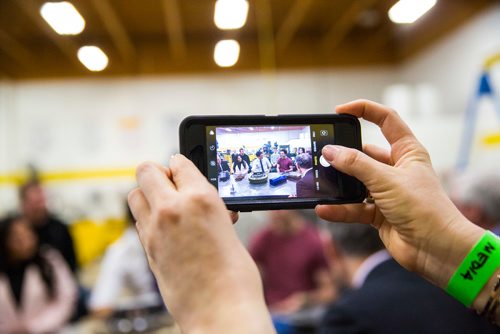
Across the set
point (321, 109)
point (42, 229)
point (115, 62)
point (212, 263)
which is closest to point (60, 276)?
point (42, 229)

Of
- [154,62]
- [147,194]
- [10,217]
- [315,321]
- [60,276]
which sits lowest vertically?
[315,321]

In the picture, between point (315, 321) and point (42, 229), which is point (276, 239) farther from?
point (42, 229)

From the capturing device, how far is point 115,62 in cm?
514

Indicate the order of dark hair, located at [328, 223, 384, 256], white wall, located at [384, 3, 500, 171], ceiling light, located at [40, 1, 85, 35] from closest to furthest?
dark hair, located at [328, 223, 384, 256], ceiling light, located at [40, 1, 85, 35], white wall, located at [384, 3, 500, 171]

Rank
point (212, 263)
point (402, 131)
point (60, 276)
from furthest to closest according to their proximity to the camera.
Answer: point (60, 276), point (402, 131), point (212, 263)

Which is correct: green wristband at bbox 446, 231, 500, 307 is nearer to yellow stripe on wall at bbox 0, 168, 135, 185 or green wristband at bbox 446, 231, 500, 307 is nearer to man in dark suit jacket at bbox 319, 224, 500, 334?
man in dark suit jacket at bbox 319, 224, 500, 334

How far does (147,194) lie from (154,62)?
4.89m

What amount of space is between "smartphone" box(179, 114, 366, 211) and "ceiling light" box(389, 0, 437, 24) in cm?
332

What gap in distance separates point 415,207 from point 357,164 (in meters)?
0.11

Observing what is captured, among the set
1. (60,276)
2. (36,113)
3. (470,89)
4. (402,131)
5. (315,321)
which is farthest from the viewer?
(36,113)

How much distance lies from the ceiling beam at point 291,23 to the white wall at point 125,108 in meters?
0.33

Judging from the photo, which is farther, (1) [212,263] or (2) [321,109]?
(2) [321,109]

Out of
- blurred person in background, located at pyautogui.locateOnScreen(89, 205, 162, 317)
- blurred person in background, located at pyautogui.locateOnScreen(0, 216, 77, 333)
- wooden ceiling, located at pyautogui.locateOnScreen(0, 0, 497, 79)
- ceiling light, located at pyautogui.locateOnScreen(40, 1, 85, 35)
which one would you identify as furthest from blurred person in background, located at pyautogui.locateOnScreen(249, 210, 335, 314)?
ceiling light, located at pyautogui.locateOnScreen(40, 1, 85, 35)

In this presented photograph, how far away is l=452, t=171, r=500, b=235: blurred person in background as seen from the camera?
1799 mm
